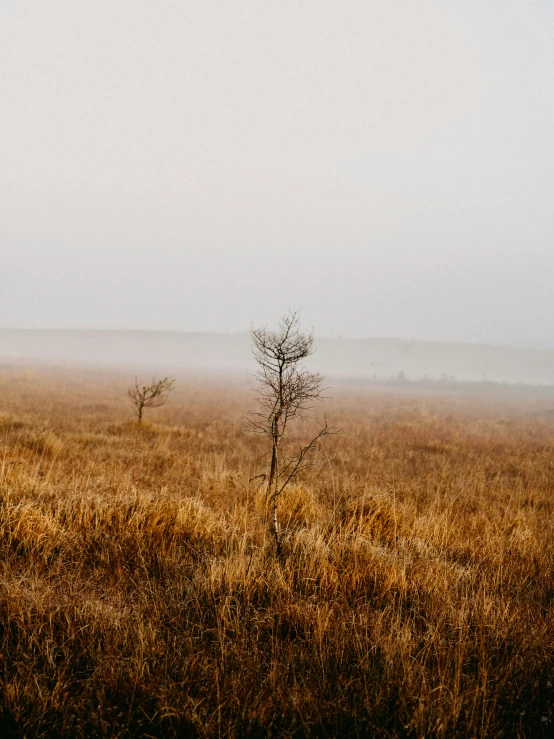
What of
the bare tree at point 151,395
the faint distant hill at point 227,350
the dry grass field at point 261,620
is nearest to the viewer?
the dry grass field at point 261,620

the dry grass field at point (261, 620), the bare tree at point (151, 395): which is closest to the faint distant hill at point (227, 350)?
the bare tree at point (151, 395)

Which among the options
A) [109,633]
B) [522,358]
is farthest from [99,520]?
[522,358]

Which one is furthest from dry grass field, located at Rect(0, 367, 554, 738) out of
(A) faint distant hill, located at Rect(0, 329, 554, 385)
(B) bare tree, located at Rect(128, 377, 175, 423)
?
(A) faint distant hill, located at Rect(0, 329, 554, 385)

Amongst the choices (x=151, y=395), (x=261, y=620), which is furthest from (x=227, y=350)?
(x=261, y=620)

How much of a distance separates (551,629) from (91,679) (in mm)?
2892

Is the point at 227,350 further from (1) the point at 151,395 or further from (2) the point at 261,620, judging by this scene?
(2) the point at 261,620

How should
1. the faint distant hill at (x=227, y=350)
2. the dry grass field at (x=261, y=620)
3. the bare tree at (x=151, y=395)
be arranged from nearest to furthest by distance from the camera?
1. the dry grass field at (x=261, y=620)
2. the bare tree at (x=151, y=395)
3. the faint distant hill at (x=227, y=350)

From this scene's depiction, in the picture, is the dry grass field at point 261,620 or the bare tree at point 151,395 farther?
the bare tree at point 151,395

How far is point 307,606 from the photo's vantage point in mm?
2639

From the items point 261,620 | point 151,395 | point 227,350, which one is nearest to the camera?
point 261,620

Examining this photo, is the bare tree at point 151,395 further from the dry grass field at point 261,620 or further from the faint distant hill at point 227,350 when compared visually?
the faint distant hill at point 227,350

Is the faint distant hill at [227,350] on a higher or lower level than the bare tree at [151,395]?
higher

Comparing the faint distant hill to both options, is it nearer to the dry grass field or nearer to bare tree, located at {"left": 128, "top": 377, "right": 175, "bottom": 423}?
bare tree, located at {"left": 128, "top": 377, "right": 175, "bottom": 423}

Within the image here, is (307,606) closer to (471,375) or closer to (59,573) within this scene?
(59,573)
